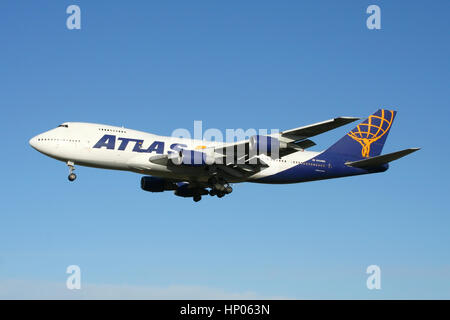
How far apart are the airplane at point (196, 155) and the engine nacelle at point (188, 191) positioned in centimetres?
91

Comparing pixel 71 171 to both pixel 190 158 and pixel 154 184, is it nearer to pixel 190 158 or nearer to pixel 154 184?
pixel 154 184

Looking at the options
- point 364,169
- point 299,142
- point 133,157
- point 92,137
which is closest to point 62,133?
point 92,137

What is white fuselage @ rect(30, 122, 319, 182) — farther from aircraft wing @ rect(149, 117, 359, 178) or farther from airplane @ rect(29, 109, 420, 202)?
aircraft wing @ rect(149, 117, 359, 178)

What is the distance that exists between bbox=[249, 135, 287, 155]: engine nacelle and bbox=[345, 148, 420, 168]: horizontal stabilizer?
26.8 feet

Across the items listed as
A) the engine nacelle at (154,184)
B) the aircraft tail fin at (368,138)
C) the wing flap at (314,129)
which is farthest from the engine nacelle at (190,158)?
the aircraft tail fin at (368,138)

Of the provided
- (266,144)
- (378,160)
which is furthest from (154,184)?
(378,160)

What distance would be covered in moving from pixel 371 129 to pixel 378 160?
5.48m

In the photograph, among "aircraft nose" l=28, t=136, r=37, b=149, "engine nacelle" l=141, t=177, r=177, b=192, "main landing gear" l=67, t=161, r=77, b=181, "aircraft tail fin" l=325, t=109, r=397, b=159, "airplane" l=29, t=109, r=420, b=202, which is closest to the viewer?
"airplane" l=29, t=109, r=420, b=202

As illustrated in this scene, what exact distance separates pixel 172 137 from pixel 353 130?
49.3 ft

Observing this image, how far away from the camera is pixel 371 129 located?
49188 mm

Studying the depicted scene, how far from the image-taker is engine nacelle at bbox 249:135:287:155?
3875cm

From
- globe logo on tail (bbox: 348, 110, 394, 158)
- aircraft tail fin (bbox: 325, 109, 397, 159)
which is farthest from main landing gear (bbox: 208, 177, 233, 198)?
globe logo on tail (bbox: 348, 110, 394, 158)

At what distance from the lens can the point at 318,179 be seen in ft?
153
